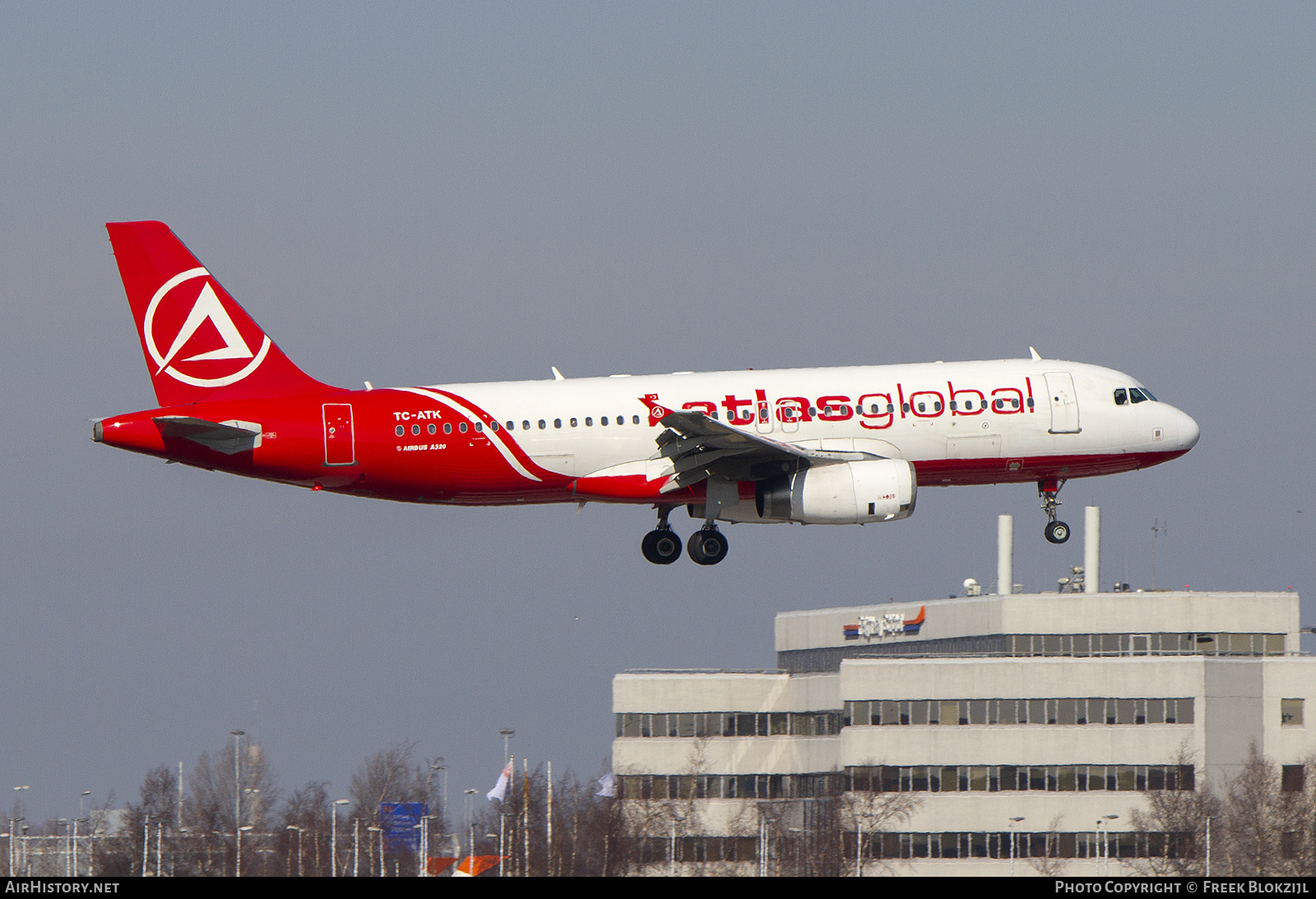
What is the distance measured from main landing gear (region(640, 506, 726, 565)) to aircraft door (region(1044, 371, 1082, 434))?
11.5 meters

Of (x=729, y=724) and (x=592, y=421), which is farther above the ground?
(x=592, y=421)

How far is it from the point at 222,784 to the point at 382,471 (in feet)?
390

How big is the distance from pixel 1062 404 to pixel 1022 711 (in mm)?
50579

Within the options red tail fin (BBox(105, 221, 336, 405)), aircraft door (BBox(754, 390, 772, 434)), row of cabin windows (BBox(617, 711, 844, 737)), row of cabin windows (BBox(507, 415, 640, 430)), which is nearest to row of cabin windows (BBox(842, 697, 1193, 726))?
row of cabin windows (BBox(617, 711, 844, 737))

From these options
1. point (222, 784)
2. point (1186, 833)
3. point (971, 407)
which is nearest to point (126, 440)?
point (971, 407)

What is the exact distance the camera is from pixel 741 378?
6353cm

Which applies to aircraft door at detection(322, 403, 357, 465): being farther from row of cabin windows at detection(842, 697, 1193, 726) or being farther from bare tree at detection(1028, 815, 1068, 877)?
row of cabin windows at detection(842, 697, 1193, 726)

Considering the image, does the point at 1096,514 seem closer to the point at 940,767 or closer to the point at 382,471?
the point at 940,767

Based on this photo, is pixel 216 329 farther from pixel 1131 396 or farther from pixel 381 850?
pixel 381 850

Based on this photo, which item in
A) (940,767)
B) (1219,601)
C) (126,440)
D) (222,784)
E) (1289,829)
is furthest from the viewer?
(222,784)

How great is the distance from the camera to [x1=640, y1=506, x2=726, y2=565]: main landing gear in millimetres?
65062

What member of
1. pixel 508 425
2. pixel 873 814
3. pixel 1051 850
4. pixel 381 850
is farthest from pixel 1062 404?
pixel 381 850

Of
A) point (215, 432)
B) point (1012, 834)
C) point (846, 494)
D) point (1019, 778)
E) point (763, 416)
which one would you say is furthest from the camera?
point (1019, 778)

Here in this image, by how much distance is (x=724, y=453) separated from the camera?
203 feet
